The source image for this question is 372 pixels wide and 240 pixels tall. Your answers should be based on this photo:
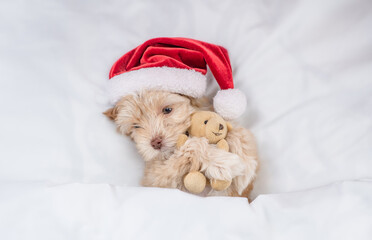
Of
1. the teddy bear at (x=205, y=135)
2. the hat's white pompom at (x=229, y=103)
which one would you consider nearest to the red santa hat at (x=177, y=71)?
the hat's white pompom at (x=229, y=103)

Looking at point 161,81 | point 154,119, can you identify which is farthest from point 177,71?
point 154,119

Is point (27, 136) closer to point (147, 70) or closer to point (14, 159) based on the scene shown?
point (14, 159)

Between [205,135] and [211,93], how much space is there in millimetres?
391

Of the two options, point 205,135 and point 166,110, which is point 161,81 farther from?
point 205,135

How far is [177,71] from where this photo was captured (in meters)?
1.19

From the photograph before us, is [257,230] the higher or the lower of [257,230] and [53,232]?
the higher

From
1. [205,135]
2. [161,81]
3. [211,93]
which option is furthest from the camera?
[211,93]

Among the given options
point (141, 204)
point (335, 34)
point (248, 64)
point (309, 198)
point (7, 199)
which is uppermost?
point (335, 34)

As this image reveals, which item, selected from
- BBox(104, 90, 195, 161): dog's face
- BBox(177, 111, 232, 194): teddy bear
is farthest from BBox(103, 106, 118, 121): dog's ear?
BBox(177, 111, 232, 194): teddy bear

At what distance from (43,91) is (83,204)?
1.77 ft

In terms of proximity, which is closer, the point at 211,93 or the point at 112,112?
the point at 112,112

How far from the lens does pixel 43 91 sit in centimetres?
124

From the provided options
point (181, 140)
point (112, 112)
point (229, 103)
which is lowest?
point (112, 112)

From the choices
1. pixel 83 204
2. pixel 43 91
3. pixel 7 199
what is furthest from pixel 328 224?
pixel 43 91
